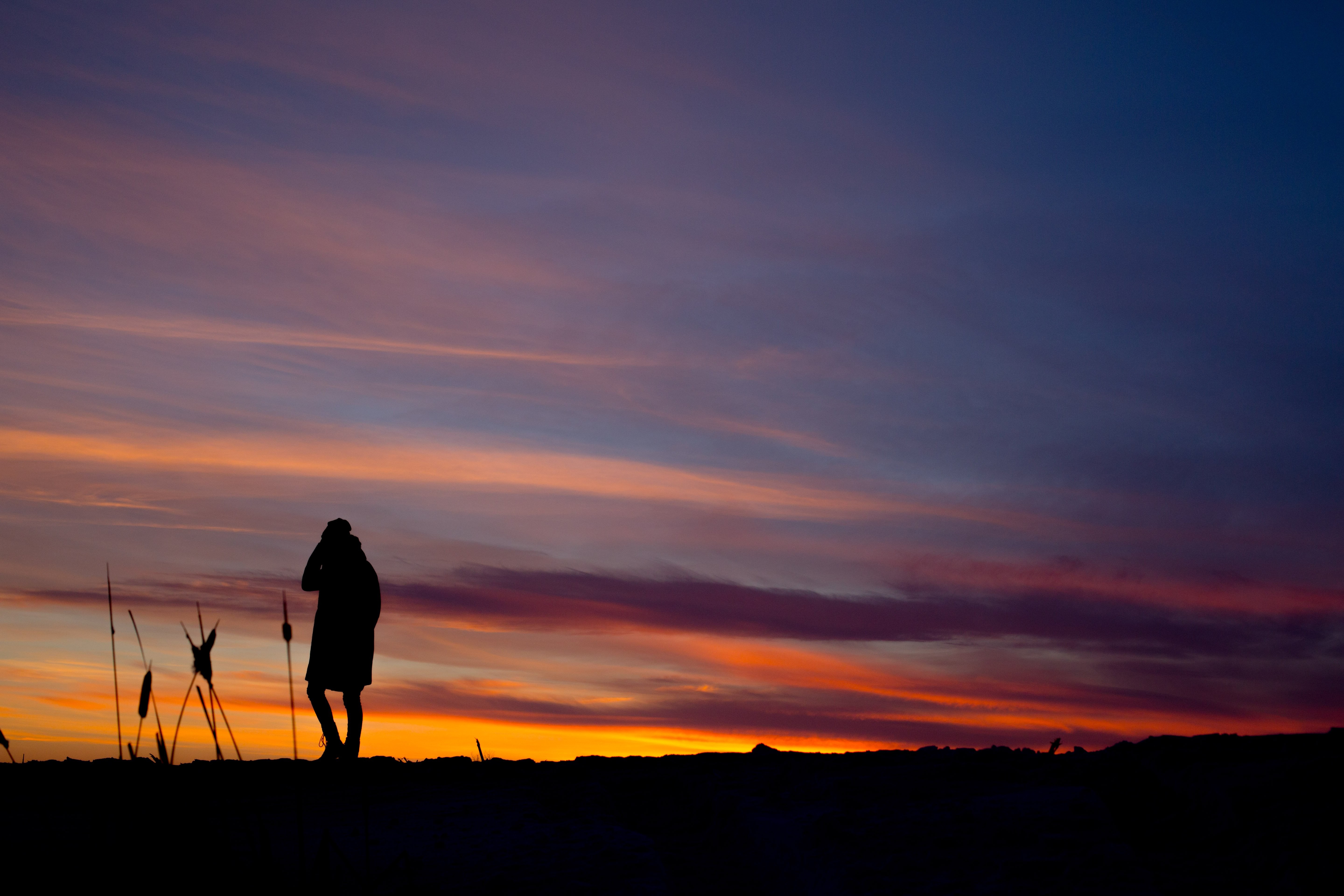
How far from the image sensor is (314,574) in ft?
33.9

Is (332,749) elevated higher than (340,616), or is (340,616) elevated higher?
(340,616)

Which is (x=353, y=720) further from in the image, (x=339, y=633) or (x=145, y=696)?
(x=145, y=696)

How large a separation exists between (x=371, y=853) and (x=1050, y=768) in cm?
481

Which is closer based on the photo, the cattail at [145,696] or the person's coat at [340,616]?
the cattail at [145,696]

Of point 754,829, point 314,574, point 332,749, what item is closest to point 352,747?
point 332,749

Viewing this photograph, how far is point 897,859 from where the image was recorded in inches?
240

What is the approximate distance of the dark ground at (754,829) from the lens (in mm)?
5652

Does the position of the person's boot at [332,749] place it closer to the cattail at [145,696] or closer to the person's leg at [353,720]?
the person's leg at [353,720]

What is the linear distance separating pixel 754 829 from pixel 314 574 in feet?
17.5

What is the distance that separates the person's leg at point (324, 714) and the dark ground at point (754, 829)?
1.29 meters

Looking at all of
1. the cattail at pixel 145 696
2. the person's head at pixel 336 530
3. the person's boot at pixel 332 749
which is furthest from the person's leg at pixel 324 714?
the cattail at pixel 145 696

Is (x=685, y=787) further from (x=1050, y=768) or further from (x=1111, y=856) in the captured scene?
(x=1111, y=856)

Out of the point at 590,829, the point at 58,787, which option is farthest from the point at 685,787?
the point at 58,787

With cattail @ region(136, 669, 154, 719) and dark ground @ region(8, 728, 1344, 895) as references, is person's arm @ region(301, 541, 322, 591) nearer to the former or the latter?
dark ground @ region(8, 728, 1344, 895)
